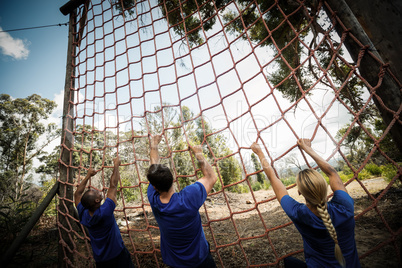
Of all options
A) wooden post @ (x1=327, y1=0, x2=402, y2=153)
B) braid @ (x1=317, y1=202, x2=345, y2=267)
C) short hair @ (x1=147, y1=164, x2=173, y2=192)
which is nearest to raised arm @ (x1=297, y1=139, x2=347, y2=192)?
braid @ (x1=317, y1=202, x2=345, y2=267)

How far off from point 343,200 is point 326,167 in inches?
8.2

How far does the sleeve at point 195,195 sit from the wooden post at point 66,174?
192cm

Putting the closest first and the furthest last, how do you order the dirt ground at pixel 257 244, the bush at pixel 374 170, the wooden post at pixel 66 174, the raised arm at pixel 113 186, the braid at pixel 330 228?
the braid at pixel 330 228 → the raised arm at pixel 113 186 → the dirt ground at pixel 257 244 → the wooden post at pixel 66 174 → the bush at pixel 374 170

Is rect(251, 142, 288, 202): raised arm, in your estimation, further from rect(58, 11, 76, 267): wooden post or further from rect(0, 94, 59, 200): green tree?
rect(0, 94, 59, 200): green tree

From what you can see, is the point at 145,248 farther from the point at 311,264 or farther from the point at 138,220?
the point at 138,220

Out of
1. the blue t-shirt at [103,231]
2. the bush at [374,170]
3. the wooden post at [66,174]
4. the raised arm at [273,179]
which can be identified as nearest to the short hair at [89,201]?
the blue t-shirt at [103,231]

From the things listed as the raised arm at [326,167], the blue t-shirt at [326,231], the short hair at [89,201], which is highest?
the short hair at [89,201]

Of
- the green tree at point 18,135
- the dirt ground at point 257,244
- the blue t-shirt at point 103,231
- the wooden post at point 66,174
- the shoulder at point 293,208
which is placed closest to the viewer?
the shoulder at point 293,208

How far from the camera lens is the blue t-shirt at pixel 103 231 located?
59.3 inches

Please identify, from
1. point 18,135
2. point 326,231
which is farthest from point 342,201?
point 18,135

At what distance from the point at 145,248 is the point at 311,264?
2.85 meters

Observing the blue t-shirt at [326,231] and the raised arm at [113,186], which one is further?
the raised arm at [113,186]

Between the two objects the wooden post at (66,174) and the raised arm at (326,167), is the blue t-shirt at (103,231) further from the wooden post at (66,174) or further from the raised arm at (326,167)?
the raised arm at (326,167)

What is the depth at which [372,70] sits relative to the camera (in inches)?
43.3
